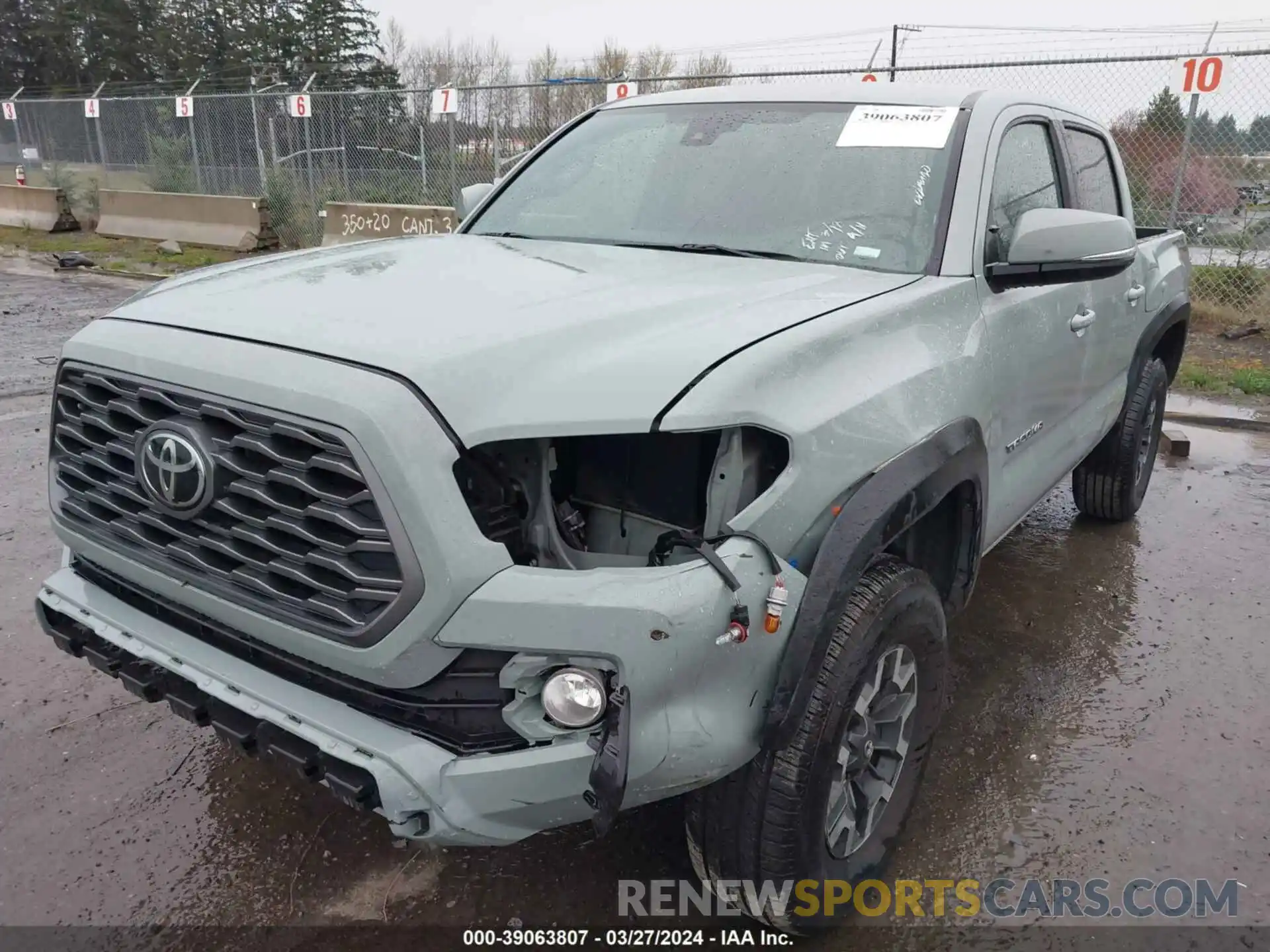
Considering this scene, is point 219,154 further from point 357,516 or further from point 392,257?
point 357,516

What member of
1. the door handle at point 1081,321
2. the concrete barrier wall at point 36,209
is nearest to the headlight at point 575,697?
the door handle at point 1081,321

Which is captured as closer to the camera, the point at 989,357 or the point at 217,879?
the point at 217,879

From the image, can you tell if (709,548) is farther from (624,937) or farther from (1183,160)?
(1183,160)

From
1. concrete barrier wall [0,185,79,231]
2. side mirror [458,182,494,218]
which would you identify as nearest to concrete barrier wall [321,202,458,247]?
side mirror [458,182,494,218]

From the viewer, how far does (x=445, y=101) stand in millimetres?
11797

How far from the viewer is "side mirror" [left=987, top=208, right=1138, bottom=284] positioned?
265 centimetres

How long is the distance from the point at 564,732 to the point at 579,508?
590mm

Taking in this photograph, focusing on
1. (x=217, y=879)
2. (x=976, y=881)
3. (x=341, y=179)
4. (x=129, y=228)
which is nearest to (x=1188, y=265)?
(x=976, y=881)

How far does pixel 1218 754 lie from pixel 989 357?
1492 mm

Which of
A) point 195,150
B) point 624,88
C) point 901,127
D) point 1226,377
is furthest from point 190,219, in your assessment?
point 901,127

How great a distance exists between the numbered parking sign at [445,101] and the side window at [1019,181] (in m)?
9.46

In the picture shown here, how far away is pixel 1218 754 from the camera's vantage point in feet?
10.00

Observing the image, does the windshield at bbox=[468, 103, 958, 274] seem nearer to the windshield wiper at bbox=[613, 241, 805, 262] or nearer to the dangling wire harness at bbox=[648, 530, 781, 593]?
the windshield wiper at bbox=[613, 241, 805, 262]

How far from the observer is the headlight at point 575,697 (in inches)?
69.6
